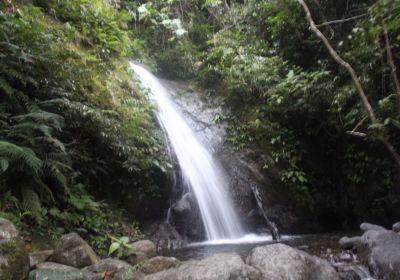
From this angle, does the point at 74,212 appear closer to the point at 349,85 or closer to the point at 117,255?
the point at 117,255

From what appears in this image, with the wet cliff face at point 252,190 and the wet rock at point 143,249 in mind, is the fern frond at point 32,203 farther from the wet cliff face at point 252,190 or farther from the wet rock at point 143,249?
the wet cliff face at point 252,190

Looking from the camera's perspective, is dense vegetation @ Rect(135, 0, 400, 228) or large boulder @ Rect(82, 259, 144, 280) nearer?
large boulder @ Rect(82, 259, 144, 280)

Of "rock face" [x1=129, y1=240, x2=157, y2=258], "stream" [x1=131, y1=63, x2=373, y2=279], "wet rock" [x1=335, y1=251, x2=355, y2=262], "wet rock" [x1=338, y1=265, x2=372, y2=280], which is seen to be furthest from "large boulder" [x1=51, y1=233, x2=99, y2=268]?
"wet rock" [x1=335, y1=251, x2=355, y2=262]

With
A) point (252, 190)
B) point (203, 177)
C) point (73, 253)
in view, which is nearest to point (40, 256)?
point (73, 253)

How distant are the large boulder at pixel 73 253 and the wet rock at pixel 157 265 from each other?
0.58 meters

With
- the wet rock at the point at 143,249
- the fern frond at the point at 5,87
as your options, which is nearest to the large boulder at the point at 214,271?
the wet rock at the point at 143,249

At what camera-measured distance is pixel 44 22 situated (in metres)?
7.45

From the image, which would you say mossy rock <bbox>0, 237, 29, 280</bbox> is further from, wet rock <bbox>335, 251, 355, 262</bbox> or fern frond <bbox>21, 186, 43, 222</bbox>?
wet rock <bbox>335, 251, 355, 262</bbox>

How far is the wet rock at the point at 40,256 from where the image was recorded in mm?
3774

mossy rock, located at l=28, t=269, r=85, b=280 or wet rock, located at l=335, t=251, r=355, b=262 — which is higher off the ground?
mossy rock, located at l=28, t=269, r=85, b=280

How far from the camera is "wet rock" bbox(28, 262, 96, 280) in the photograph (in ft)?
11.0

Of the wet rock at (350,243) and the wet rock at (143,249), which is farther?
A: the wet rock at (350,243)

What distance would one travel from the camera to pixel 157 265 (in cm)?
431

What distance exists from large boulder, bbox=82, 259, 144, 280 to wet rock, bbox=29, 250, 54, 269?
0.44 meters
